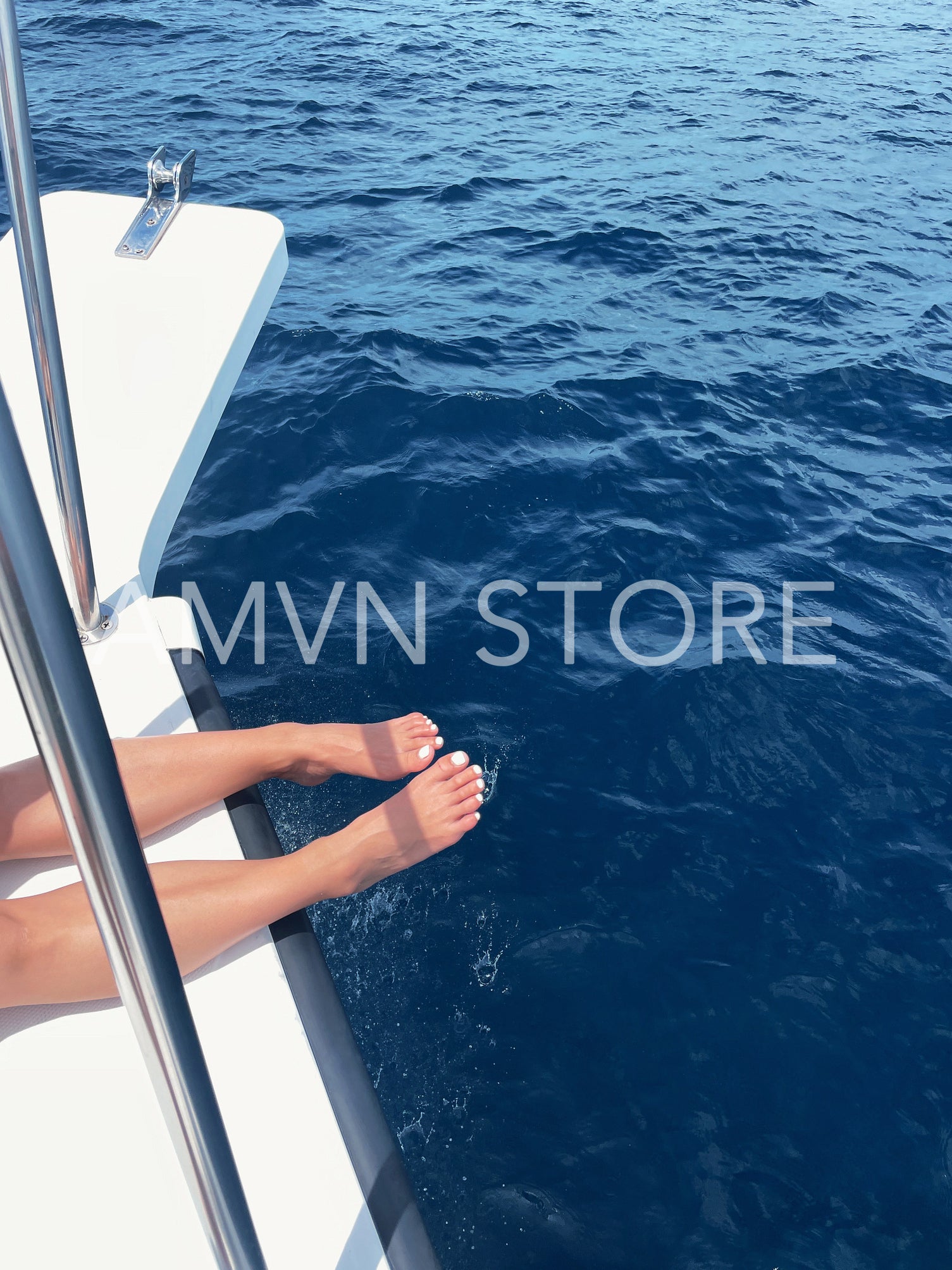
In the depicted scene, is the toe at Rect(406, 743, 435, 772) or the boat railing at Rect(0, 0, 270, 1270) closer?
the boat railing at Rect(0, 0, 270, 1270)

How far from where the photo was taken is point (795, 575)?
3.77 meters

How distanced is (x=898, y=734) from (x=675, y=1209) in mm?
1679

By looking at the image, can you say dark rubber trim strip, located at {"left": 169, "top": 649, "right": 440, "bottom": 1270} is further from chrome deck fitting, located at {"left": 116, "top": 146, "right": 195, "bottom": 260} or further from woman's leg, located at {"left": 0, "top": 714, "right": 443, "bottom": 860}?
chrome deck fitting, located at {"left": 116, "top": 146, "right": 195, "bottom": 260}

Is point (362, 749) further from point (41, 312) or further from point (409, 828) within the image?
point (41, 312)

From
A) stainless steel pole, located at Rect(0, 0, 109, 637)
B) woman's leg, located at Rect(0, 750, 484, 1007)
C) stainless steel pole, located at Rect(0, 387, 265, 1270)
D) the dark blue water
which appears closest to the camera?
stainless steel pole, located at Rect(0, 387, 265, 1270)

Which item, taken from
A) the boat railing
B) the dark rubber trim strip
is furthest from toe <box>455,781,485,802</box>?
the boat railing

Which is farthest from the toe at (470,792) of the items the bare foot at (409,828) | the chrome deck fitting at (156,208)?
the chrome deck fitting at (156,208)

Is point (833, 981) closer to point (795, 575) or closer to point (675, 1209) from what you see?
point (675, 1209)

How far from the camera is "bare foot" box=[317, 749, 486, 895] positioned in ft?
5.73

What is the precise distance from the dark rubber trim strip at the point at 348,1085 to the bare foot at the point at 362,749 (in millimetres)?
223

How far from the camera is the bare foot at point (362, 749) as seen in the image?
1948 mm

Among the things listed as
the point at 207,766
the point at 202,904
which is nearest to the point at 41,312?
the point at 207,766

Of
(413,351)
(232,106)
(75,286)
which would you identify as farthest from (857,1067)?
(232,106)

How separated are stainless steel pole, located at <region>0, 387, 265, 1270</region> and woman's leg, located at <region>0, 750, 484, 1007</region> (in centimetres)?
80
